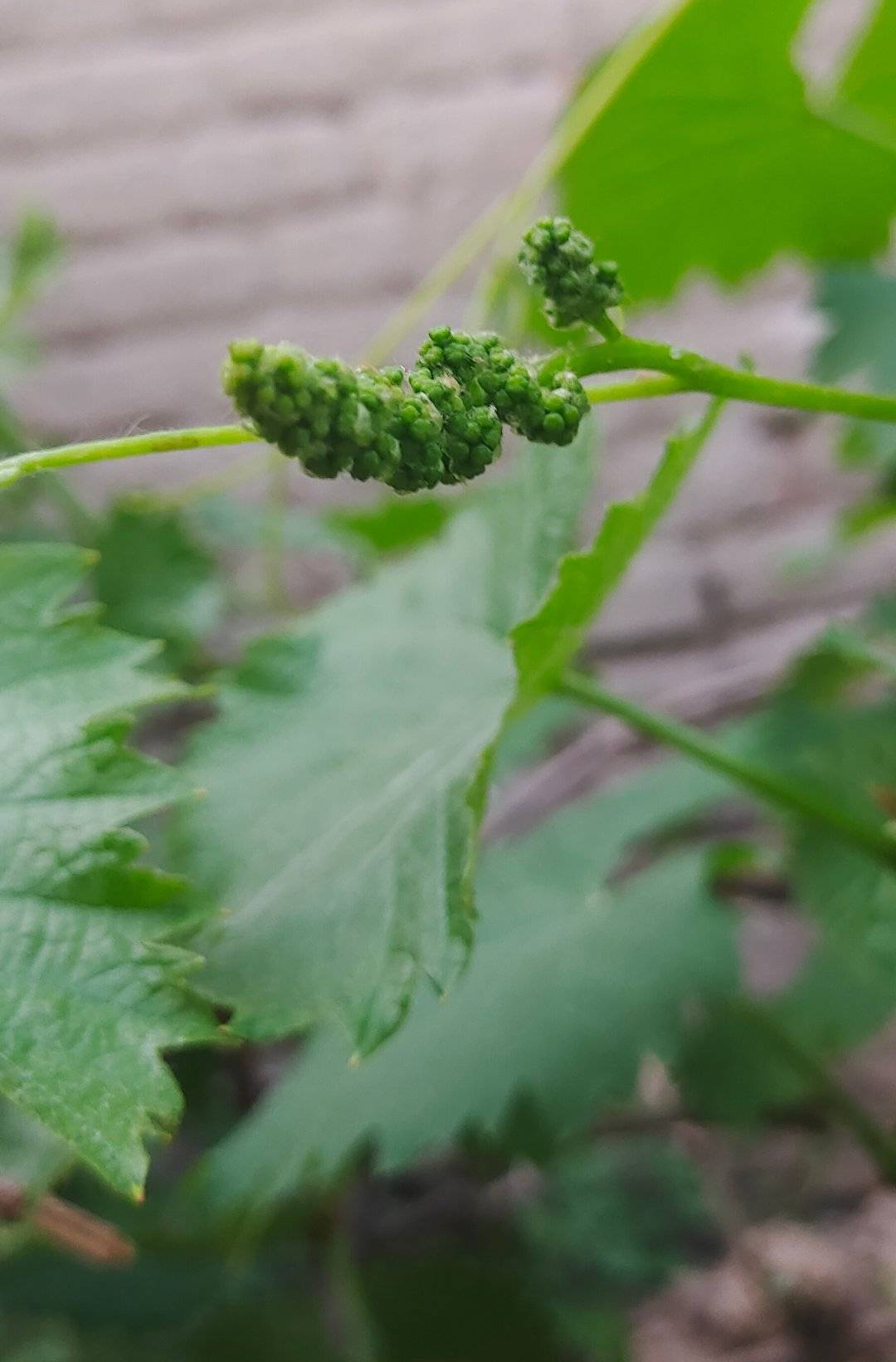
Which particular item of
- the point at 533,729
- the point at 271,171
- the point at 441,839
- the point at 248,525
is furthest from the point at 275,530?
the point at 441,839

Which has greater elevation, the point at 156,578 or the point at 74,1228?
the point at 156,578

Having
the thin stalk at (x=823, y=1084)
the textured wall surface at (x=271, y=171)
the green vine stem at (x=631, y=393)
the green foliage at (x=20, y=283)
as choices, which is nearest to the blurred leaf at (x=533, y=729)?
the thin stalk at (x=823, y=1084)

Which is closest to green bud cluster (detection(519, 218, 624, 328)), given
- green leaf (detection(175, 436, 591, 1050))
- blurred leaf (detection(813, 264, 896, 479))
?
green leaf (detection(175, 436, 591, 1050))

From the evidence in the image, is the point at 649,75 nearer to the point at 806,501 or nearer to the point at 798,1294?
the point at 806,501

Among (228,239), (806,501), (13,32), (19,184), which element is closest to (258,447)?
(228,239)

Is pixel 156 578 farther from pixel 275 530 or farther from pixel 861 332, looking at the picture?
pixel 861 332

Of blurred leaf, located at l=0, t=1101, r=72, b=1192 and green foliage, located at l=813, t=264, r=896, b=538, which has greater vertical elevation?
green foliage, located at l=813, t=264, r=896, b=538

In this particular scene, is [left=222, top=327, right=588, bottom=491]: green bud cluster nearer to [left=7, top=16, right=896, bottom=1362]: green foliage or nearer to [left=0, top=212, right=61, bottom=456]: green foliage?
[left=7, top=16, right=896, bottom=1362]: green foliage
